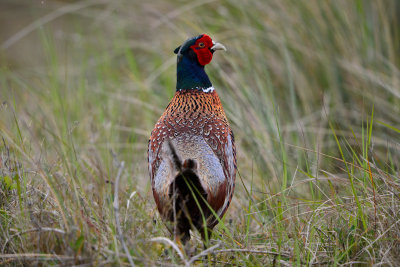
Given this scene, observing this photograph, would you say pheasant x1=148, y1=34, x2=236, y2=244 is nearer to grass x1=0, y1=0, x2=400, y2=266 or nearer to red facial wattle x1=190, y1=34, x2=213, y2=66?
red facial wattle x1=190, y1=34, x2=213, y2=66

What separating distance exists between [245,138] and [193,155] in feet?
4.68

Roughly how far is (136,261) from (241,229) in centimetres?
96

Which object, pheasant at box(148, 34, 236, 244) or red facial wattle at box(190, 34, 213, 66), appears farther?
red facial wattle at box(190, 34, 213, 66)

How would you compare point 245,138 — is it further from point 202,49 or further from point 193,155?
point 193,155

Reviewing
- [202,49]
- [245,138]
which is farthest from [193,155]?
[245,138]

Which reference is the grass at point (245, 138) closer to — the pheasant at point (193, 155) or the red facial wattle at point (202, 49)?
the pheasant at point (193, 155)

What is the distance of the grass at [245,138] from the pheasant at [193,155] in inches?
6.2

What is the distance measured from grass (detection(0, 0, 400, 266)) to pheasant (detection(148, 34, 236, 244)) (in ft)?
0.51

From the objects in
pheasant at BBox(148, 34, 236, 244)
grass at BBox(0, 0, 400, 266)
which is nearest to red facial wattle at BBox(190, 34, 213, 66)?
pheasant at BBox(148, 34, 236, 244)

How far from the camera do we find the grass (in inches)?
95.8

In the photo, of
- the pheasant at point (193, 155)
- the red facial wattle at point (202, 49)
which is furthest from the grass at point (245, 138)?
the red facial wattle at point (202, 49)

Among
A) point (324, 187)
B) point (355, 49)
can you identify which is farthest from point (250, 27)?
point (324, 187)

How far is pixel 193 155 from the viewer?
273cm

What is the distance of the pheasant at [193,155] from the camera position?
256cm
